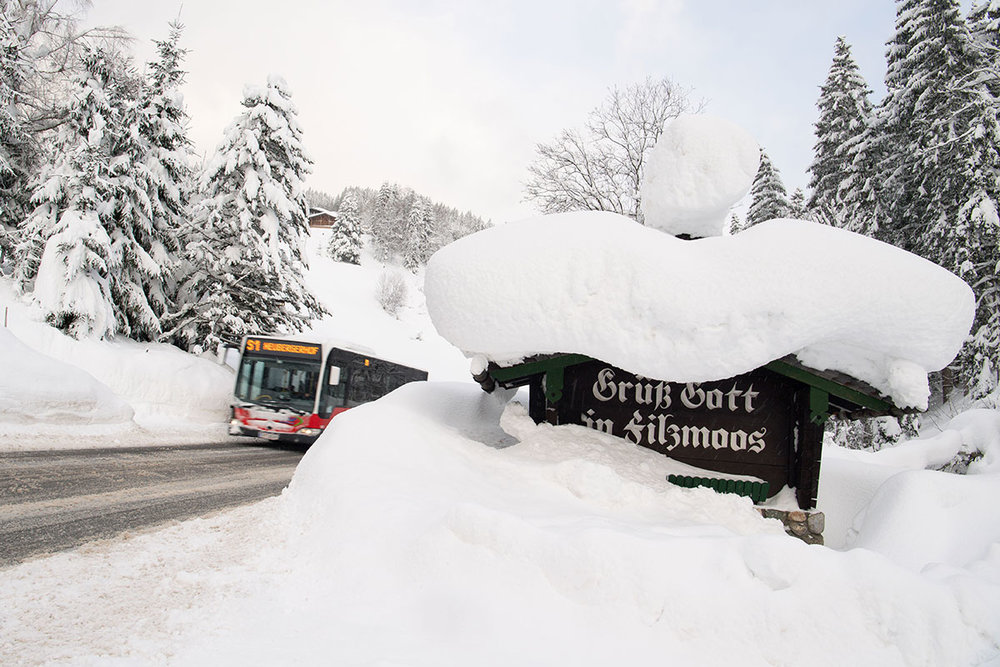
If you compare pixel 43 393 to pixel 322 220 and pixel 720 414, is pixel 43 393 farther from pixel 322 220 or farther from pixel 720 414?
pixel 322 220

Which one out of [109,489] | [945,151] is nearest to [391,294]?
[945,151]

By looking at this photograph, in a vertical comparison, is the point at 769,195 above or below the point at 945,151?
above

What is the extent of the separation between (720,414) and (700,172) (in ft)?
8.07

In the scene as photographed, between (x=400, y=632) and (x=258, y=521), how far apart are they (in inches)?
101

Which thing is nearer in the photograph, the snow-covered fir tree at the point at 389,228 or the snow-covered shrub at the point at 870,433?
the snow-covered shrub at the point at 870,433

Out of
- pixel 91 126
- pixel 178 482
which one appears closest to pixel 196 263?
pixel 91 126

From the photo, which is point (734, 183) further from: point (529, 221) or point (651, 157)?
point (529, 221)

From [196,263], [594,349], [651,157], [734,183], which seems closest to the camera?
[594,349]

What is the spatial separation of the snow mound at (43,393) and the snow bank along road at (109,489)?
2.34 metres

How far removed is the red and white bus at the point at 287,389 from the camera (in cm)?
1432

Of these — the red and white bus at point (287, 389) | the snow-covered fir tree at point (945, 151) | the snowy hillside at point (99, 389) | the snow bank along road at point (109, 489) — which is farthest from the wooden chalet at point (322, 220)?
the snow bank along road at point (109, 489)

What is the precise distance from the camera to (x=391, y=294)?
175ft

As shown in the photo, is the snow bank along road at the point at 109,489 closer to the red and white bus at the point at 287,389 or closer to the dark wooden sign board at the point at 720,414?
the red and white bus at the point at 287,389

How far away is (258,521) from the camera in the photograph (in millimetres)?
5117
